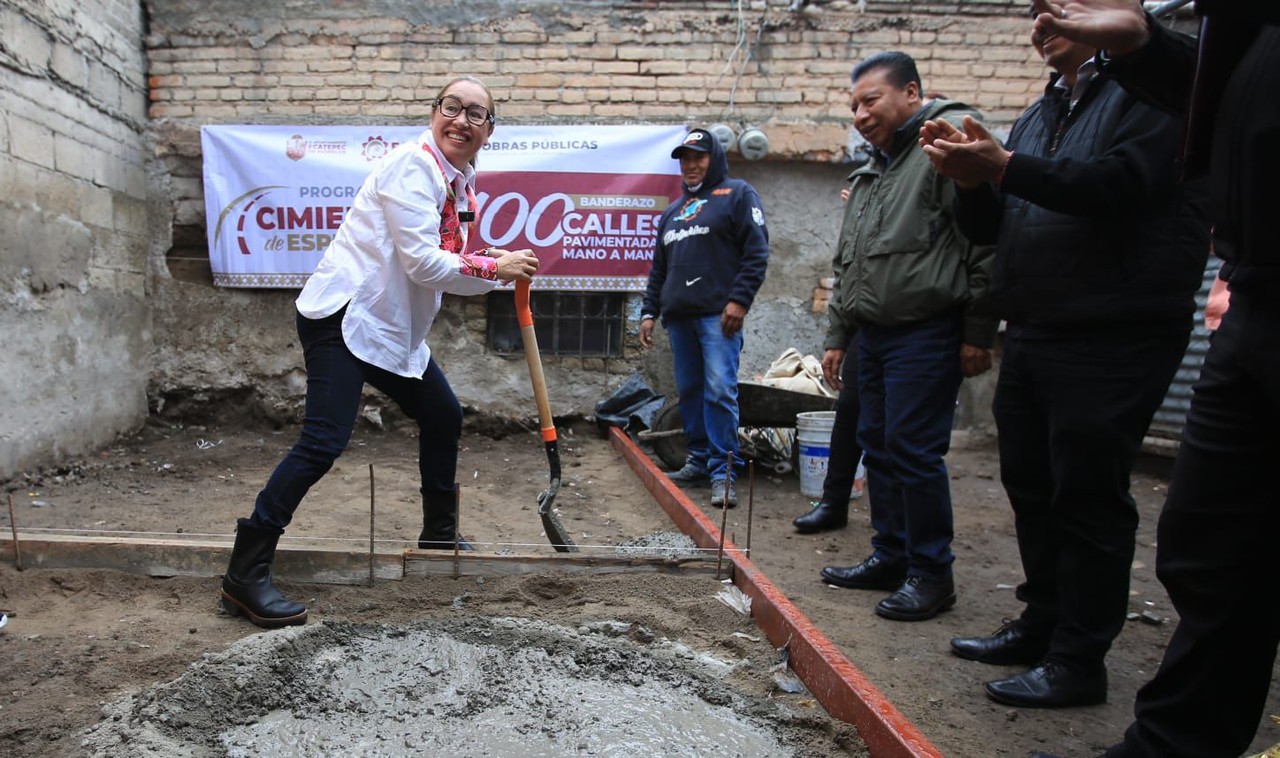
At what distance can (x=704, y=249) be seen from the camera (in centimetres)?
491

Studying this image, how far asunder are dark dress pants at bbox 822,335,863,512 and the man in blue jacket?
2.11 feet

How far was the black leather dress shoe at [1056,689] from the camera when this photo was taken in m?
2.35

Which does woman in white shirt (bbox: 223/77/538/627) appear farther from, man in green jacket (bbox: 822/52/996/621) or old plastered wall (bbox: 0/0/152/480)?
old plastered wall (bbox: 0/0/152/480)

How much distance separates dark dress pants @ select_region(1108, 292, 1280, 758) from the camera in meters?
1.49

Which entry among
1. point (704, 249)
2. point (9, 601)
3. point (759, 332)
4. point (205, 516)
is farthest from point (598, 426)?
point (9, 601)

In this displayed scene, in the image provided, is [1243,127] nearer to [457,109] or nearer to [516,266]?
[516,266]

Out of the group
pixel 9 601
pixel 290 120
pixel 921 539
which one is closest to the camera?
pixel 9 601

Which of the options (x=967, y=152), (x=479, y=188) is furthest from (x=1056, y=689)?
(x=479, y=188)

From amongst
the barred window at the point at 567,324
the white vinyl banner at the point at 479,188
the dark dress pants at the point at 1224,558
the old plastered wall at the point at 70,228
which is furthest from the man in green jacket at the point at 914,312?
the old plastered wall at the point at 70,228

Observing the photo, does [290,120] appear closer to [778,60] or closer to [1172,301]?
[778,60]

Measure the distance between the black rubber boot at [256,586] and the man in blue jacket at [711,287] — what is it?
2.61 metres

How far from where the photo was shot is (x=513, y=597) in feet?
8.96

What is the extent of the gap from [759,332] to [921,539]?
3703 mm

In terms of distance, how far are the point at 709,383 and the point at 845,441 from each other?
1.00 metres
